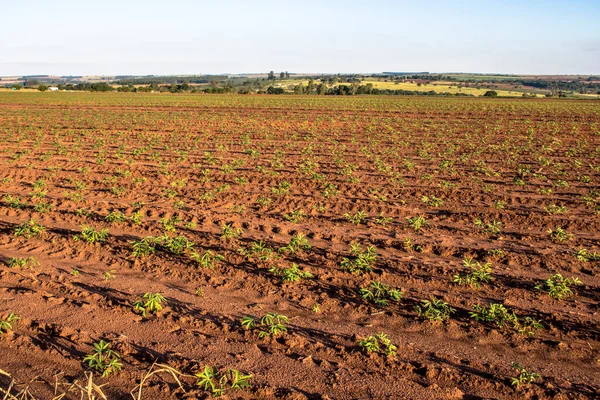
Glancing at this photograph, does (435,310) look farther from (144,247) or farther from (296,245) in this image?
(144,247)

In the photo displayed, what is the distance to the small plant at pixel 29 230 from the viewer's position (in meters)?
8.31

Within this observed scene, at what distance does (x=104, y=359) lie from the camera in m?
4.67

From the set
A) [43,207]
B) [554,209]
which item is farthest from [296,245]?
[554,209]

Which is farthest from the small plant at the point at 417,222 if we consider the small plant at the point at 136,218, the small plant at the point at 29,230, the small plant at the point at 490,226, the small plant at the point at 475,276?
the small plant at the point at 29,230

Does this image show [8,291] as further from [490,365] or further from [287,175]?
[287,175]

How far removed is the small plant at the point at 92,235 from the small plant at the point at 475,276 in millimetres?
5696

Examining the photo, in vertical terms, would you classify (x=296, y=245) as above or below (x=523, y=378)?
above

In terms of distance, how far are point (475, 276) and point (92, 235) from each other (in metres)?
6.12

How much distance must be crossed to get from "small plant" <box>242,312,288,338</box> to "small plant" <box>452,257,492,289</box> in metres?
2.61

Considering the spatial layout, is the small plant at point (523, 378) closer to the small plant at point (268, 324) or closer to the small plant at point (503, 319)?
the small plant at point (503, 319)

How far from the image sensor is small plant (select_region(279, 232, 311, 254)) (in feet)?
25.1

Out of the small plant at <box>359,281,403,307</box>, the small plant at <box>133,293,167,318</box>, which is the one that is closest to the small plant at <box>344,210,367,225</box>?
the small plant at <box>359,281,403,307</box>

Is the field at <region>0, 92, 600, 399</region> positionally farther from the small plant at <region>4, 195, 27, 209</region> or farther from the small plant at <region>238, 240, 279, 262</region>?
the small plant at <region>4, 195, 27, 209</region>

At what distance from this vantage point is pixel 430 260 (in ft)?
24.3
